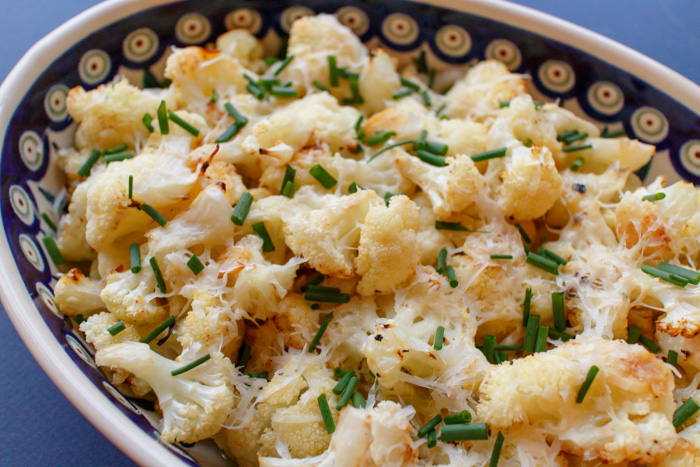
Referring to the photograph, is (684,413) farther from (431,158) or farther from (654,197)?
(431,158)

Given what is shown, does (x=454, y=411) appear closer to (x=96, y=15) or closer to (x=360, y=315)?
(x=360, y=315)

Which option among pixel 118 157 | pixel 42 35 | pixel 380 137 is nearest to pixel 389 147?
pixel 380 137

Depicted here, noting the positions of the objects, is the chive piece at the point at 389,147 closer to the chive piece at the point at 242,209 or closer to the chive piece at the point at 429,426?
the chive piece at the point at 242,209

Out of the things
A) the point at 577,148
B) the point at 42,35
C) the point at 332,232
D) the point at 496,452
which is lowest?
the point at 496,452

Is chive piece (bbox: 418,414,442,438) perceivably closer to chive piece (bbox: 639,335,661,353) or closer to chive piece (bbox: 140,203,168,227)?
chive piece (bbox: 639,335,661,353)

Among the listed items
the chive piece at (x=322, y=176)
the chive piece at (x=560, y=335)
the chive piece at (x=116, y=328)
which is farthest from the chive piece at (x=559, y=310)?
the chive piece at (x=116, y=328)

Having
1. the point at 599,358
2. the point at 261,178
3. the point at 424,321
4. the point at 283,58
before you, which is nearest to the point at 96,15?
the point at 283,58

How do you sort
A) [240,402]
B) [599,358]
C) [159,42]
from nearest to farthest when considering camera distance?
[599,358]
[240,402]
[159,42]
